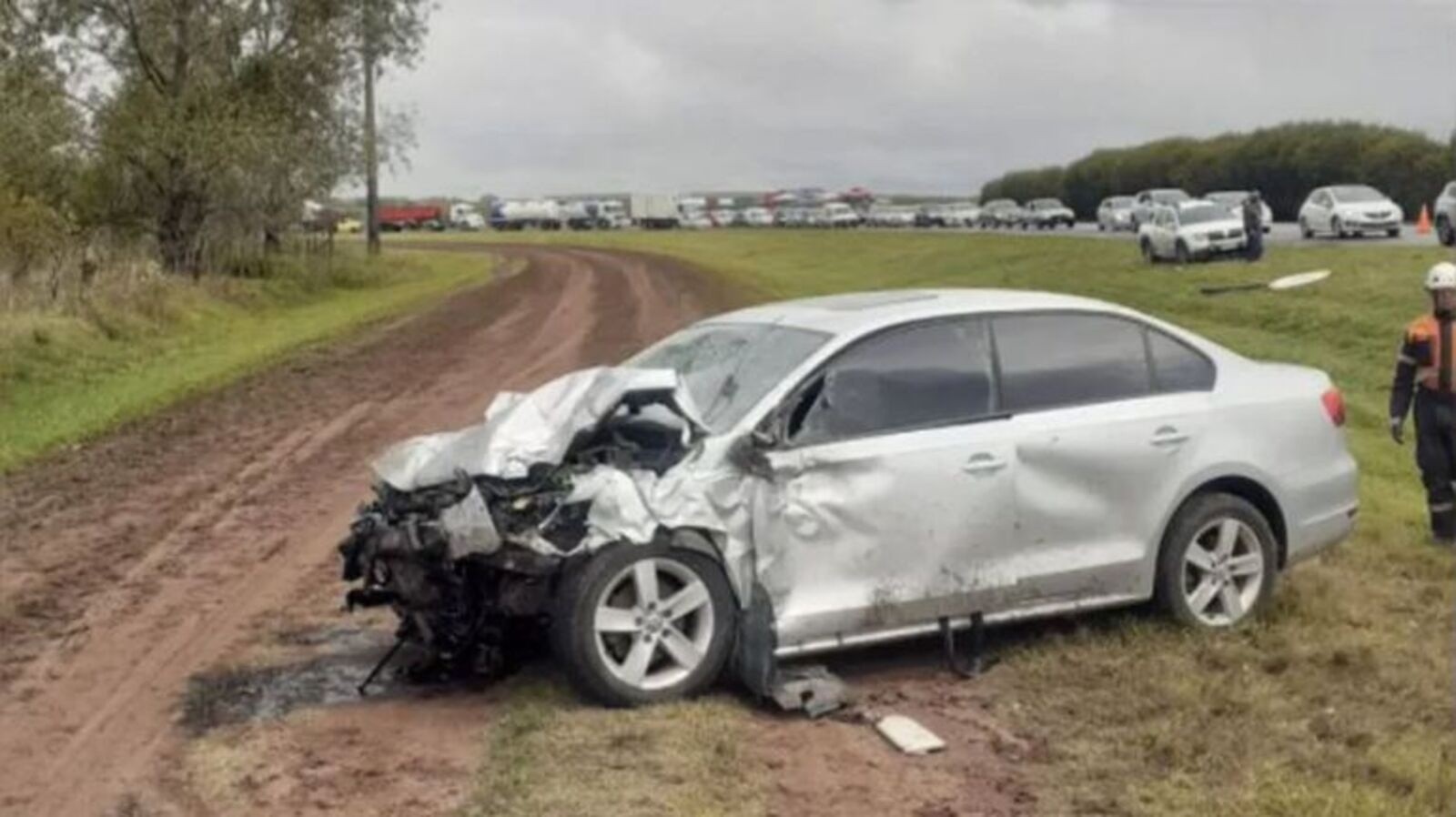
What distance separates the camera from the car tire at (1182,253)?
37156mm

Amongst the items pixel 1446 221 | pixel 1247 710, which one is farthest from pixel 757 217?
pixel 1247 710

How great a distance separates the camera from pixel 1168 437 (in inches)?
295

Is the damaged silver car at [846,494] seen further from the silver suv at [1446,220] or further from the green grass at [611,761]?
the silver suv at [1446,220]

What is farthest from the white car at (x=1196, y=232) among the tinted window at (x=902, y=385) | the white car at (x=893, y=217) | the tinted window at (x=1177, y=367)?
the white car at (x=893, y=217)

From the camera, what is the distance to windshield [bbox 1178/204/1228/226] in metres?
37.5

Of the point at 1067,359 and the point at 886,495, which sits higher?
the point at 1067,359

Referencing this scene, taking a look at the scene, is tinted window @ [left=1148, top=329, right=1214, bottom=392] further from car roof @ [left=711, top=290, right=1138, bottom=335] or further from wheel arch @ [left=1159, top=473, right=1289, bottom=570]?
wheel arch @ [left=1159, top=473, right=1289, bottom=570]

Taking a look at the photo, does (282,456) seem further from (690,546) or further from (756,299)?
(756,299)

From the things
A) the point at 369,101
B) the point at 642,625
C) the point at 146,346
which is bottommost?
the point at 146,346

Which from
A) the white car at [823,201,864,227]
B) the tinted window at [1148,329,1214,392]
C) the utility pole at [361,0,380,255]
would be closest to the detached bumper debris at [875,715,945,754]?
the tinted window at [1148,329,1214,392]

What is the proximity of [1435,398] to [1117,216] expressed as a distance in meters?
54.9

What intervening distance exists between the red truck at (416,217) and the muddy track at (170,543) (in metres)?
101

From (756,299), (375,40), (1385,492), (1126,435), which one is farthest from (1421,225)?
(1126,435)

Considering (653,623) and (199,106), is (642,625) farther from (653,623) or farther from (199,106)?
(199,106)
